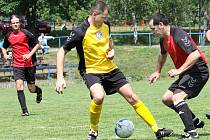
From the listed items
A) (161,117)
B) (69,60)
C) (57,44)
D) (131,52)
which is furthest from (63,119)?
(57,44)

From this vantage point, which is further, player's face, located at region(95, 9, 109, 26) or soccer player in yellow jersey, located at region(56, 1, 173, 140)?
soccer player in yellow jersey, located at region(56, 1, 173, 140)

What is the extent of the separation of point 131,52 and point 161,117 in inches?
1045

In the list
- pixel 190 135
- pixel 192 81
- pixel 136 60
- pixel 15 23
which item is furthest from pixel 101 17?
pixel 136 60

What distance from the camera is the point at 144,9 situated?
174ft

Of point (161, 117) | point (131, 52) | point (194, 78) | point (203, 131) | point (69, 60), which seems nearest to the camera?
point (194, 78)

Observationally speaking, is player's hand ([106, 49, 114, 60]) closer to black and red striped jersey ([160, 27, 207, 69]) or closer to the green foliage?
black and red striped jersey ([160, 27, 207, 69])

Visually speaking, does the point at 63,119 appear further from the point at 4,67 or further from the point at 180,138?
the point at 4,67

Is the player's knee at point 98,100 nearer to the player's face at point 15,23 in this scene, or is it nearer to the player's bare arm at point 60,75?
the player's bare arm at point 60,75

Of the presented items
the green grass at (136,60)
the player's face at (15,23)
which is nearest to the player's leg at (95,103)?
the player's face at (15,23)

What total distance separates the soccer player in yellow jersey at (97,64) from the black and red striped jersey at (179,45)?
2.72 ft

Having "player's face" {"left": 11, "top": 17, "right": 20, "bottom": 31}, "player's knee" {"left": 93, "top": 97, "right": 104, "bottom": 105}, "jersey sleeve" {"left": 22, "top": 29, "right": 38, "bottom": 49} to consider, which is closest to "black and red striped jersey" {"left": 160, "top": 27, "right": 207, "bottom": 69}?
"player's knee" {"left": 93, "top": 97, "right": 104, "bottom": 105}

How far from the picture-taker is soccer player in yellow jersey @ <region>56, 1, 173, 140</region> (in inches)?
305

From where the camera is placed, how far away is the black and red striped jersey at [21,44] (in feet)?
39.3

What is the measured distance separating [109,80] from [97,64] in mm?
303
